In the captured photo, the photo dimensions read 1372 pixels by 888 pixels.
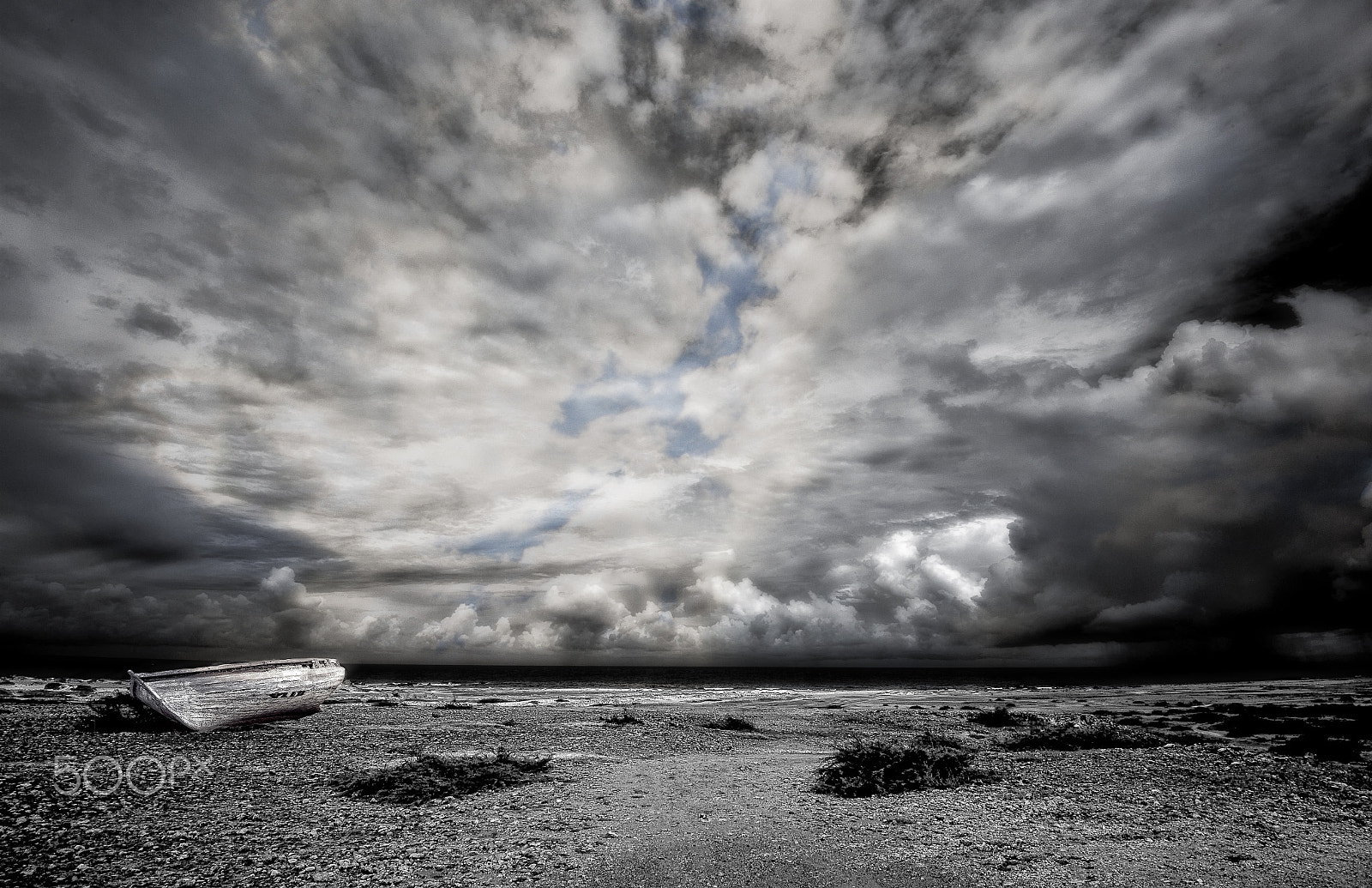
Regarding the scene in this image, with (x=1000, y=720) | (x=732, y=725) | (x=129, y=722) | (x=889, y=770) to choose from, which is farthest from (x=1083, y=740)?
(x=129, y=722)

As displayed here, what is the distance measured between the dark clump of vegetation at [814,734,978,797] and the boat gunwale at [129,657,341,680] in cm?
1995

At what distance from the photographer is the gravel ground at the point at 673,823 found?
8844 millimetres

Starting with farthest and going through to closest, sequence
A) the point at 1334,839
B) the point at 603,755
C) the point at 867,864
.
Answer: the point at 603,755, the point at 1334,839, the point at 867,864

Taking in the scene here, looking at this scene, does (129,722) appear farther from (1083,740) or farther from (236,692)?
(1083,740)

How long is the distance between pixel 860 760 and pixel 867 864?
6.36 meters

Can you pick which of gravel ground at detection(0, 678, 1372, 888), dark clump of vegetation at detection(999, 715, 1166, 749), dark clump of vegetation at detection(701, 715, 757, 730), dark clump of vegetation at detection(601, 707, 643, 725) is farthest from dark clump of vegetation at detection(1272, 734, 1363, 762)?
dark clump of vegetation at detection(601, 707, 643, 725)

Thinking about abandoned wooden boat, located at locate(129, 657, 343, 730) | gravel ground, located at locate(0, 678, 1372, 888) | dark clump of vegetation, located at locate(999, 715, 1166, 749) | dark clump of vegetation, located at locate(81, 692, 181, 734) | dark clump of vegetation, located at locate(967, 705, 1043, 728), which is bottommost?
dark clump of vegetation, located at locate(967, 705, 1043, 728)

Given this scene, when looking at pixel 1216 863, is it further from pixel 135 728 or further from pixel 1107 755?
pixel 135 728

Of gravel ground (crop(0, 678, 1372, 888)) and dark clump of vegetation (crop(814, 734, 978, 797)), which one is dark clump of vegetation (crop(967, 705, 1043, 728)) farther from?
dark clump of vegetation (crop(814, 734, 978, 797))

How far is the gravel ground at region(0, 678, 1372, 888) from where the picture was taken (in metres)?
8.84

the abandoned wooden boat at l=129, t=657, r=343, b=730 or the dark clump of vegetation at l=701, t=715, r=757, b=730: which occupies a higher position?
the abandoned wooden boat at l=129, t=657, r=343, b=730

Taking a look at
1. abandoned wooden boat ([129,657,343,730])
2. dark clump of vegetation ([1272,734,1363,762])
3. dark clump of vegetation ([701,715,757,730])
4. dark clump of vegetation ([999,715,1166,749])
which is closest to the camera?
dark clump of vegetation ([1272,734,1363,762])

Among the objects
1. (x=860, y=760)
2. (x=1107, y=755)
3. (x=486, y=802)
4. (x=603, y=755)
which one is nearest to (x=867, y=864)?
(x=860, y=760)

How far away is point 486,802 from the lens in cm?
1275
